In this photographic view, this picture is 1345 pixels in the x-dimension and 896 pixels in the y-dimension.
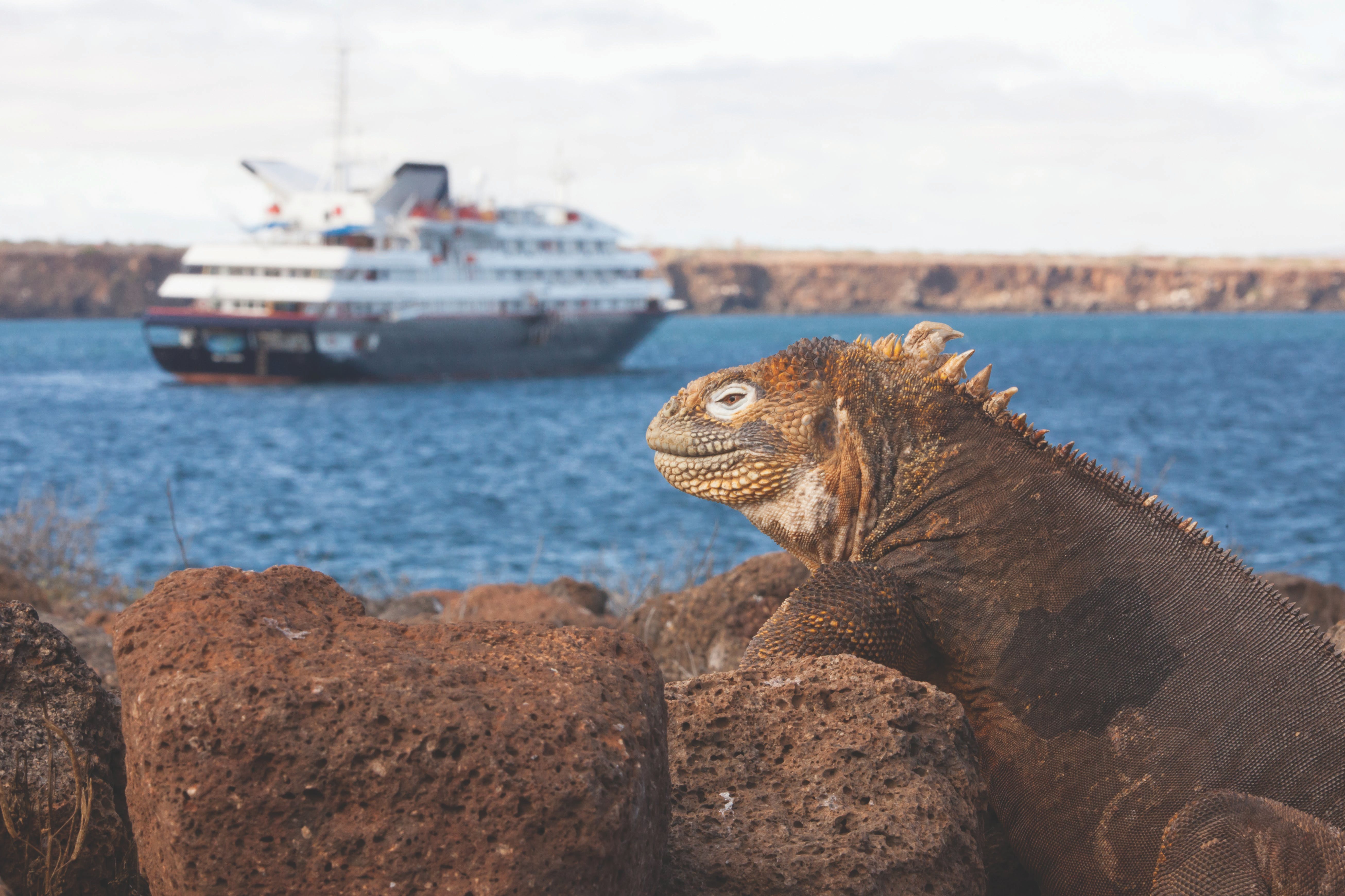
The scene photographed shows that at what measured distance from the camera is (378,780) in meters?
1.79

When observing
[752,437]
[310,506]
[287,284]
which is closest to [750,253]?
[287,284]

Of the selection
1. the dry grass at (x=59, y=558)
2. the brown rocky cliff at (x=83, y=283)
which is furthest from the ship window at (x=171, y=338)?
the brown rocky cliff at (x=83, y=283)

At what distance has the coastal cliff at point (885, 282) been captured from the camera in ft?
325

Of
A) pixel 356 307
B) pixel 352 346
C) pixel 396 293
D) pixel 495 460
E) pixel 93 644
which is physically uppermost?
pixel 93 644

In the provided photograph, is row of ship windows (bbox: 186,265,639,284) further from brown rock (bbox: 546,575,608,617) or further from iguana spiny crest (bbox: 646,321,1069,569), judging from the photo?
iguana spiny crest (bbox: 646,321,1069,569)

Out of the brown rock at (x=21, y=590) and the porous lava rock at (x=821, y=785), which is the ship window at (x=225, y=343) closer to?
the brown rock at (x=21, y=590)

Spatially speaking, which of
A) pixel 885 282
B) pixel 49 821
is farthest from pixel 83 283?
pixel 49 821

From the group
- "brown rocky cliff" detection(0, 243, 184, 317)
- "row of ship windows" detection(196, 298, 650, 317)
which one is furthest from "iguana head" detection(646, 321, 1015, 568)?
"brown rocky cliff" detection(0, 243, 184, 317)

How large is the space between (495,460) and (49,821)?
98.3ft

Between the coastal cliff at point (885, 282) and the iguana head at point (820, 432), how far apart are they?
10302 centimetres

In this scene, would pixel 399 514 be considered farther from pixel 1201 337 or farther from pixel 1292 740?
pixel 1201 337

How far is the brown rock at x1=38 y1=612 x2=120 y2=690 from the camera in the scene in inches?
164

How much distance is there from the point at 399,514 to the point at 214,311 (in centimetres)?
2637

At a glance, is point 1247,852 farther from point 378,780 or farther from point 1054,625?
point 378,780
